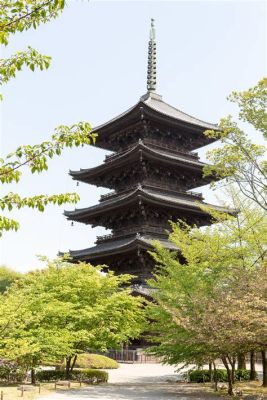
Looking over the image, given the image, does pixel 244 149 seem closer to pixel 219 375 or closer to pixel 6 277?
pixel 219 375

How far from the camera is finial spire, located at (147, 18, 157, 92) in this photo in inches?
1613

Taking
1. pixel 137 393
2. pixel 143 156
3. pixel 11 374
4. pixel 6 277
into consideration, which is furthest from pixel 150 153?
pixel 6 277

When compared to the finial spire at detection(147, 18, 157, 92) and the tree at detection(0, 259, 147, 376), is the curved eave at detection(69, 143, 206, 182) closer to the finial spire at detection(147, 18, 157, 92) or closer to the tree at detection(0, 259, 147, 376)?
the finial spire at detection(147, 18, 157, 92)

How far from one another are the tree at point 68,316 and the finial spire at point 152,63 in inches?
918

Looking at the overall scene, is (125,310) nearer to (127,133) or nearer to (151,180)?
(151,180)

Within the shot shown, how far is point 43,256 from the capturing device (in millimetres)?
20734

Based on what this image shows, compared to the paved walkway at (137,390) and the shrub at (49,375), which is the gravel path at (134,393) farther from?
the shrub at (49,375)

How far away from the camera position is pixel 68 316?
1859cm

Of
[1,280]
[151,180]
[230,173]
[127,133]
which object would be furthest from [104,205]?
[1,280]

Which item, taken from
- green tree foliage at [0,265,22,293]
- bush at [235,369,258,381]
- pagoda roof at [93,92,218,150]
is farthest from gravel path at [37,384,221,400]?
green tree foliage at [0,265,22,293]

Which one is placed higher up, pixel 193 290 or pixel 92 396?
pixel 193 290

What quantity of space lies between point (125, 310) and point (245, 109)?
947 centimetres

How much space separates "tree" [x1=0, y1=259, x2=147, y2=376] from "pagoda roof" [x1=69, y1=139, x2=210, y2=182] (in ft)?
38.7

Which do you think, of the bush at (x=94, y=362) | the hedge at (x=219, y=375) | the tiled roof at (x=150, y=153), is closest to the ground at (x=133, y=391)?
the hedge at (x=219, y=375)
